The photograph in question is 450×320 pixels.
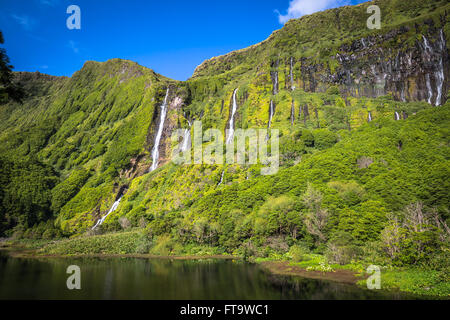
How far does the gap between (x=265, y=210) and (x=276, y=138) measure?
39649 mm

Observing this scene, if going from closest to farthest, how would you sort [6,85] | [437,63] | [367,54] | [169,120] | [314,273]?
[6,85]
[314,273]
[437,63]
[367,54]
[169,120]

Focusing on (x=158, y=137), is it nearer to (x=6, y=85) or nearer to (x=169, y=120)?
(x=169, y=120)

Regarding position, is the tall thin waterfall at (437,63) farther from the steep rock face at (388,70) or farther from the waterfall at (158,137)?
the waterfall at (158,137)

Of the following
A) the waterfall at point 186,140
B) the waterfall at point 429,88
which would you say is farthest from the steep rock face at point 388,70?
the waterfall at point 186,140

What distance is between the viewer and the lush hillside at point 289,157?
1753 inches

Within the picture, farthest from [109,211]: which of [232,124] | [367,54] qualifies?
[367,54]

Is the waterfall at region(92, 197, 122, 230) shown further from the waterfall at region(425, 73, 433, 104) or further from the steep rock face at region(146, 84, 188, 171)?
the waterfall at region(425, 73, 433, 104)

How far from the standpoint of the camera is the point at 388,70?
97875 millimetres

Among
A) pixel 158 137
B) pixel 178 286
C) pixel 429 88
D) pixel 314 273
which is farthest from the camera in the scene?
pixel 158 137

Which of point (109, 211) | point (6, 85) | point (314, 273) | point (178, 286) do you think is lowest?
point (314, 273)

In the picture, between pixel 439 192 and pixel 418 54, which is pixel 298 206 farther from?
pixel 418 54

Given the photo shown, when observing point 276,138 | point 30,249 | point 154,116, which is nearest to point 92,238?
point 30,249

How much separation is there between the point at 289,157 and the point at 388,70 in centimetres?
5150

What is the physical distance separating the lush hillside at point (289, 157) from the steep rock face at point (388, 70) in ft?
1.36
